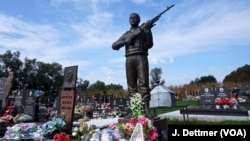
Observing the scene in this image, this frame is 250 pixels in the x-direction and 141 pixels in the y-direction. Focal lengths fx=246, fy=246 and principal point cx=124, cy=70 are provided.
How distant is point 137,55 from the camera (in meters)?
6.36

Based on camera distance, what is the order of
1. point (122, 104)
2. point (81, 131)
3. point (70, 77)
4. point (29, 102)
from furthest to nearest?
1. point (122, 104)
2. point (29, 102)
3. point (70, 77)
4. point (81, 131)

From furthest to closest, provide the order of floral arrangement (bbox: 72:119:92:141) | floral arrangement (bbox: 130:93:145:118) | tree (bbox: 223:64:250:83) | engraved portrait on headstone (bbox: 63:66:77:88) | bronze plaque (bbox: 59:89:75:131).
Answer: tree (bbox: 223:64:250:83) → engraved portrait on headstone (bbox: 63:66:77:88) → bronze plaque (bbox: 59:89:75:131) → floral arrangement (bbox: 130:93:145:118) → floral arrangement (bbox: 72:119:92:141)

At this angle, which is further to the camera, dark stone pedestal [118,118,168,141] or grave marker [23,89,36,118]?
grave marker [23,89,36,118]

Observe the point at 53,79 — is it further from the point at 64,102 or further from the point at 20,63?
the point at 64,102

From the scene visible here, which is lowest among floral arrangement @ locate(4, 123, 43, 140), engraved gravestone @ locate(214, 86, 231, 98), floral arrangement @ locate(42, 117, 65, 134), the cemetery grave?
floral arrangement @ locate(4, 123, 43, 140)

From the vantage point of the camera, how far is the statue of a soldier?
20.6ft

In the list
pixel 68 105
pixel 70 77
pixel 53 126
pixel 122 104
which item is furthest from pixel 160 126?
pixel 122 104

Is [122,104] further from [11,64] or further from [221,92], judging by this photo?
[11,64]

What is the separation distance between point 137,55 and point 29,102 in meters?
8.32

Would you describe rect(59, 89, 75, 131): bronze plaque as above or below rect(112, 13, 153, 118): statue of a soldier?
below

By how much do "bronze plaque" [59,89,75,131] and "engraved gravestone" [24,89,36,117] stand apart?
463 centimetres

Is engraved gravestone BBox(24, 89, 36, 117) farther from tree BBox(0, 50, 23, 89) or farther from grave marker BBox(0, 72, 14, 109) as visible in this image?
tree BBox(0, 50, 23, 89)

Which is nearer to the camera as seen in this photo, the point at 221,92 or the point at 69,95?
the point at 69,95

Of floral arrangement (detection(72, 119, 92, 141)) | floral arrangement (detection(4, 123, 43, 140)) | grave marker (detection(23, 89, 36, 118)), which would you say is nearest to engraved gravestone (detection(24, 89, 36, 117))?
grave marker (detection(23, 89, 36, 118))
